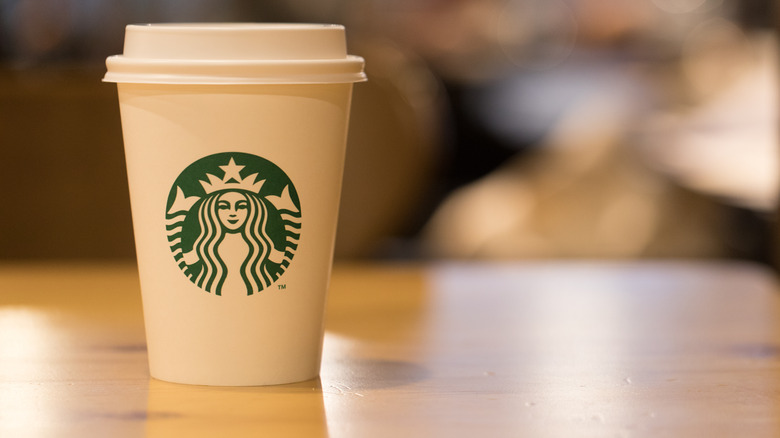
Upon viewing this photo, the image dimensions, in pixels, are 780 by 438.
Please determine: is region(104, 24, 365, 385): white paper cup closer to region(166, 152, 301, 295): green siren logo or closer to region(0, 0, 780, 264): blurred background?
region(166, 152, 301, 295): green siren logo

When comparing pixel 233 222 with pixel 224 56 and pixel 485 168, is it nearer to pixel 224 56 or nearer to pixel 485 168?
pixel 224 56

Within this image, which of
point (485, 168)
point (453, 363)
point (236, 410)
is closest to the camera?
point (236, 410)

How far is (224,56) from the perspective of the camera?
0.60 metres

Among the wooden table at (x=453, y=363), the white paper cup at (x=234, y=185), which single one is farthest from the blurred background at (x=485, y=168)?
the white paper cup at (x=234, y=185)

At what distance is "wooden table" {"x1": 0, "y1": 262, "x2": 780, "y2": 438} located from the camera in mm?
539

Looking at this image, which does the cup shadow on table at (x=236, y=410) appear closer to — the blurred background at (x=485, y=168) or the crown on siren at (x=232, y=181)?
the crown on siren at (x=232, y=181)

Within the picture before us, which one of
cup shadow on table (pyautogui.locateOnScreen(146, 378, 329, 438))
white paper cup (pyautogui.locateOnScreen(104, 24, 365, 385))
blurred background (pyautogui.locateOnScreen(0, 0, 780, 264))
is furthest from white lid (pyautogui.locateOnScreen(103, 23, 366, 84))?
blurred background (pyautogui.locateOnScreen(0, 0, 780, 264))

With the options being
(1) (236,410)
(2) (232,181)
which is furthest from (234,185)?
(1) (236,410)

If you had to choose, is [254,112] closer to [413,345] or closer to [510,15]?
[413,345]

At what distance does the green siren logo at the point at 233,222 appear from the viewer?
609mm

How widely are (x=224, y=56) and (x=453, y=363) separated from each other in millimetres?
250

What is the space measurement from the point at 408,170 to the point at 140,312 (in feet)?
3.69

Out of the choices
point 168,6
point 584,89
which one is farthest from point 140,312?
point 168,6

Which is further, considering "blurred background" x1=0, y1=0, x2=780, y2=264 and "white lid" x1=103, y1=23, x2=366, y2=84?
"blurred background" x1=0, y1=0, x2=780, y2=264
